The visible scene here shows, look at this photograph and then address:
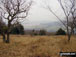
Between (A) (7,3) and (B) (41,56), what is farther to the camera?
(A) (7,3)

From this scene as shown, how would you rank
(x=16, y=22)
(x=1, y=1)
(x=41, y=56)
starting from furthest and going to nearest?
(x=16, y=22)
(x=1, y=1)
(x=41, y=56)

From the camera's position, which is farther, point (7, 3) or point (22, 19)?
point (22, 19)

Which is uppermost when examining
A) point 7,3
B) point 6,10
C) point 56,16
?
point 7,3

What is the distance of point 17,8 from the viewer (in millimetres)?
10328

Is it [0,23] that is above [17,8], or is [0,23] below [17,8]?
below

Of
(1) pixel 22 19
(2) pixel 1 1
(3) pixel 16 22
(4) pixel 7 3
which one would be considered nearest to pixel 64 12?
(1) pixel 22 19

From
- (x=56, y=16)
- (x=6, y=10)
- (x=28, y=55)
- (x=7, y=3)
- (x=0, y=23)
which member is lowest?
(x=28, y=55)

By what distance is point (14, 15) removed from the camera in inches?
408

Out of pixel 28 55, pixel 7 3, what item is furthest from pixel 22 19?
pixel 28 55

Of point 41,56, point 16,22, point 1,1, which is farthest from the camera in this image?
point 16,22

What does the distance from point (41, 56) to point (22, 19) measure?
20.8ft

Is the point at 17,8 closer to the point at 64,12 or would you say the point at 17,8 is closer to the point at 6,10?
the point at 6,10

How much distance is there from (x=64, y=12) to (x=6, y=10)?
6716 millimetres

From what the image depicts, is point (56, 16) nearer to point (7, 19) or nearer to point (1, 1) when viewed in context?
point (7, 19)
